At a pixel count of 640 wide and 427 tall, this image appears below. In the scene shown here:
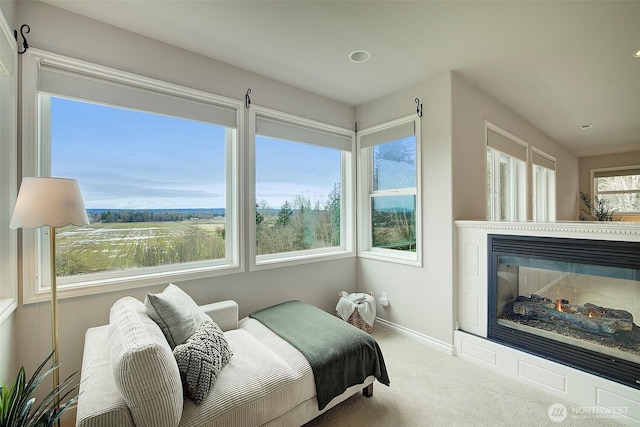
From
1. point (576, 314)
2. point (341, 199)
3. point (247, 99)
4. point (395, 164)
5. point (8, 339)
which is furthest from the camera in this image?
point (341, 199)

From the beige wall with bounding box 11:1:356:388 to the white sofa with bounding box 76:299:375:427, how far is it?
0.26 m

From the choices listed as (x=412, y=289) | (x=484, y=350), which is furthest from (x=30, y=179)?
(x=484, y=350)

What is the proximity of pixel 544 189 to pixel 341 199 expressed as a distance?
14.1ft

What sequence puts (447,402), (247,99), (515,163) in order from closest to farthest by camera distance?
1. (447,402)
2. (247,99)
3. (515,163)

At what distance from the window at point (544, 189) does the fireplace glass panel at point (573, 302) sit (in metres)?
3.18

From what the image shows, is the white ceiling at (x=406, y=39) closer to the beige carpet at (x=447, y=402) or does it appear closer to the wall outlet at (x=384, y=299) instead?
the wall outlet at (x=384, y=299)

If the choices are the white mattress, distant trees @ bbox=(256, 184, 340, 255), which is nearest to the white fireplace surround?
distant trees @ bbox=(256, 184, 340, 255)

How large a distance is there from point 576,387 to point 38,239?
12.2ft

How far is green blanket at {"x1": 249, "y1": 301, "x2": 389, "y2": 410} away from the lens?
1.69m

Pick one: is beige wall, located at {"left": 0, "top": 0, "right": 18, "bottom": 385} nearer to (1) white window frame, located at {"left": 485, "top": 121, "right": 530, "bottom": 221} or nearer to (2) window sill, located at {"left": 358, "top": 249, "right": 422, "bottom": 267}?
(2) window sill, located at {"left": 358, "top": 249, "right": 422, "bottom": 267}

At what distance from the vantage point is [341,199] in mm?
3541

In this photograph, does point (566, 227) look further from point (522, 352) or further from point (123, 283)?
point (123, 283)

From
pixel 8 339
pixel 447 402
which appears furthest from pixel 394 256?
pixel 8 339

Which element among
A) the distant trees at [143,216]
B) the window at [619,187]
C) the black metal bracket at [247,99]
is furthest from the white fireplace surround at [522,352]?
the window at [619,187]
